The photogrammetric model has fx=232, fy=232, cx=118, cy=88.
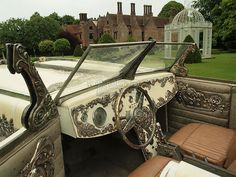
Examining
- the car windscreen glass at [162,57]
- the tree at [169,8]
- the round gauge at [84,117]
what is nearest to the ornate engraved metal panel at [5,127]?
the round gauge at [84,117]

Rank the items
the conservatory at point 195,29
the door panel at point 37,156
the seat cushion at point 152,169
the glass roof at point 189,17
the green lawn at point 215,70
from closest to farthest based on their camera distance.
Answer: the door panel at point 37,156 → the seat cushion at point 152,169 → the green lawn at point 215,70 → the conservatory at point 195,29 → the glass roof at point 189,17

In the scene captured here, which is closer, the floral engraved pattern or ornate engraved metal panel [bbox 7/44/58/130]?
ornate engraved metal panel [bbox 7/44/58/130]

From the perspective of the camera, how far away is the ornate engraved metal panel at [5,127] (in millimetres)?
1693

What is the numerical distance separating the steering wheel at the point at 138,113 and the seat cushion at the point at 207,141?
1.30 feet

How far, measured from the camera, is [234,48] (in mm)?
22391

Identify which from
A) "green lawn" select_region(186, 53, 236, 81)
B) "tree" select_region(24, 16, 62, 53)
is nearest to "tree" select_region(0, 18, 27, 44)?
"tree" select_region(24, 16, 62, 53)

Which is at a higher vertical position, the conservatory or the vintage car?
the conservatory

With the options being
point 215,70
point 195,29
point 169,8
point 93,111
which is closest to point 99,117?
point 93,111

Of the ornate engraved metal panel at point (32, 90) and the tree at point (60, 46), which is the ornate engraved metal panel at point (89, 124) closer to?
the ornate engraved metal panel at point (32, 90)

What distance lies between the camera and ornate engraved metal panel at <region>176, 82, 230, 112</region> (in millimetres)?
2553

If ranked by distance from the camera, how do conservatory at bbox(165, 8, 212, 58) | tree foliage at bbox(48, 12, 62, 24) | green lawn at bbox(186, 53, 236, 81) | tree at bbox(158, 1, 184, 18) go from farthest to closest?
tree foliage at bbox(48, 12, 62, 24) < tree at bbox(158, 1, 184, 18) < conservatory at bbox(165, 8, 212, 58) < green lawn at bbox(186, 53, 236, 81)

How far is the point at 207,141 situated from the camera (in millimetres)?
2127

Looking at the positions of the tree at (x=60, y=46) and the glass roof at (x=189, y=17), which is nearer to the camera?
the glass roof at (x=189, y=17)

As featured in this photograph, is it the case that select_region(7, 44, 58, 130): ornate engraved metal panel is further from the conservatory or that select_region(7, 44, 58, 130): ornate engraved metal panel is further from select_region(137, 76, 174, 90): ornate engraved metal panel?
the conservatory
